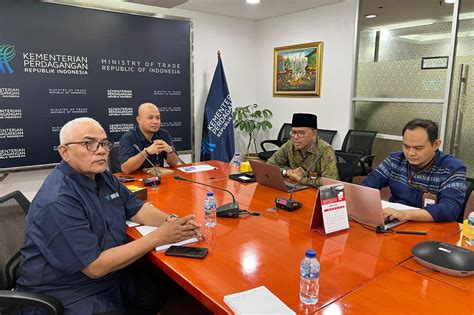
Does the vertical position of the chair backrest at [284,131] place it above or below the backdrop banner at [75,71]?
below

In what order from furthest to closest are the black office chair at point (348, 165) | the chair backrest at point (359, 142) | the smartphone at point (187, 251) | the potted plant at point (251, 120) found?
the potted plant at point (251, 120) → the chair backrest at point (359, 142) → the black office chair at point (348, 165) → the smartphone at point (187, 251)

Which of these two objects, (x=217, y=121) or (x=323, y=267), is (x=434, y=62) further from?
(x=323, y=267)

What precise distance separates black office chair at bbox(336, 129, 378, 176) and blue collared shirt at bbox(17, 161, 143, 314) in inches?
128

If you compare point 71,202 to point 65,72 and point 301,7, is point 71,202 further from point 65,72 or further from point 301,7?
point 301,7

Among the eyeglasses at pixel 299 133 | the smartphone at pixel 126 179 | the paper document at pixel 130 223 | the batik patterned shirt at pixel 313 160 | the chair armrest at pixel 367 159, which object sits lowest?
the chair armrest at pixel 367 159

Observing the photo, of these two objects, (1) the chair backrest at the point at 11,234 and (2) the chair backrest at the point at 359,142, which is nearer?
(1) the chair backrest at the point at 11,234

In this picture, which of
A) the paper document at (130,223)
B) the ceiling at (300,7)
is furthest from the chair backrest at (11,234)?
the ceiling at (300,7)

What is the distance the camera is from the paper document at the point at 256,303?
1.03m

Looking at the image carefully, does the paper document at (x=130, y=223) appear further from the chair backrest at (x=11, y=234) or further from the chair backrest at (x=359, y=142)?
the chair backrest at (x=359, y=142)

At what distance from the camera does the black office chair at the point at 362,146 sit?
13.5ft

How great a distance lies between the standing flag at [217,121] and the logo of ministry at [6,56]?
94.6 inches

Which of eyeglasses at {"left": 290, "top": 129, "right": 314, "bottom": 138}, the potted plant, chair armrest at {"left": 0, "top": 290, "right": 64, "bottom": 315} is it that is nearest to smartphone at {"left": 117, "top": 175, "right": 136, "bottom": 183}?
eyeglasses at {"left": 290, "top": 129, "right": 314, "bottom": 138}

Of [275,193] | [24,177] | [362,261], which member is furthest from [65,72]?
[362,261]

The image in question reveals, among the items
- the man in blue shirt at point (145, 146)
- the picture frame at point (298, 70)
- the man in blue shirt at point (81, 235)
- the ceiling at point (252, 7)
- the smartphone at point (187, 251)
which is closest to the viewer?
the man in blue shirt at point (81, 235)
